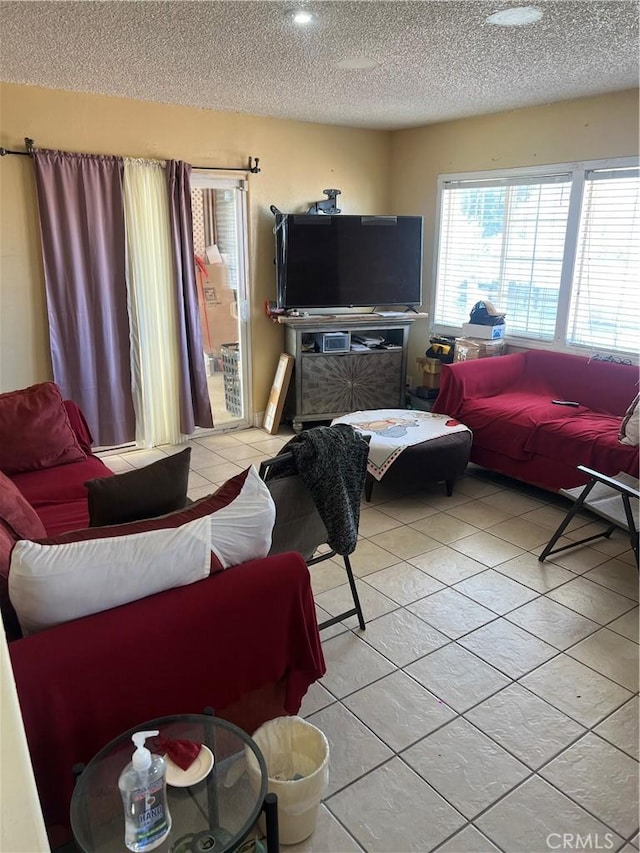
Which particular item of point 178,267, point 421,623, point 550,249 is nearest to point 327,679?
point 421,623

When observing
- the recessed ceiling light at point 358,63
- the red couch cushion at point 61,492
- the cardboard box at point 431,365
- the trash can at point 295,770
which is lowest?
the trash can at point 295,770

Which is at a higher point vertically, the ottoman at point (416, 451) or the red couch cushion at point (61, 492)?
the red couch cushion at point (61, 492)

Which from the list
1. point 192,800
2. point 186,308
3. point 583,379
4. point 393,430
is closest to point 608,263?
point 583,379

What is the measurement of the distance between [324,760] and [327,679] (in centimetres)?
63

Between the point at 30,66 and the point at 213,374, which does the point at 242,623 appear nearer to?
the point at 30,66

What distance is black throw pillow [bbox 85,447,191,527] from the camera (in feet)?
6.34

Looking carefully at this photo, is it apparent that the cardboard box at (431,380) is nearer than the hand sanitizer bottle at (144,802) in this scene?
No

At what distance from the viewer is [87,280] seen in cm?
419

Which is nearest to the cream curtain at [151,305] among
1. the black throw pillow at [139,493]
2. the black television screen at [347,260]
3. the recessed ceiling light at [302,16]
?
the black television screen at [347,260]

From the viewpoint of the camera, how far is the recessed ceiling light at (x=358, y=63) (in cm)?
321

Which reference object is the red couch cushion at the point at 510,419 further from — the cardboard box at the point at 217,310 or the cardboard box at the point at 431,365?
the cardboard box at the point at 217,310

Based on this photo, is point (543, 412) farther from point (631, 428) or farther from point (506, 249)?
point (506, 249)

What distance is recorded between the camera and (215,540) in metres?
1.71

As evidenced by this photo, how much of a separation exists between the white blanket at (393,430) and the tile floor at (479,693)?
366mm
